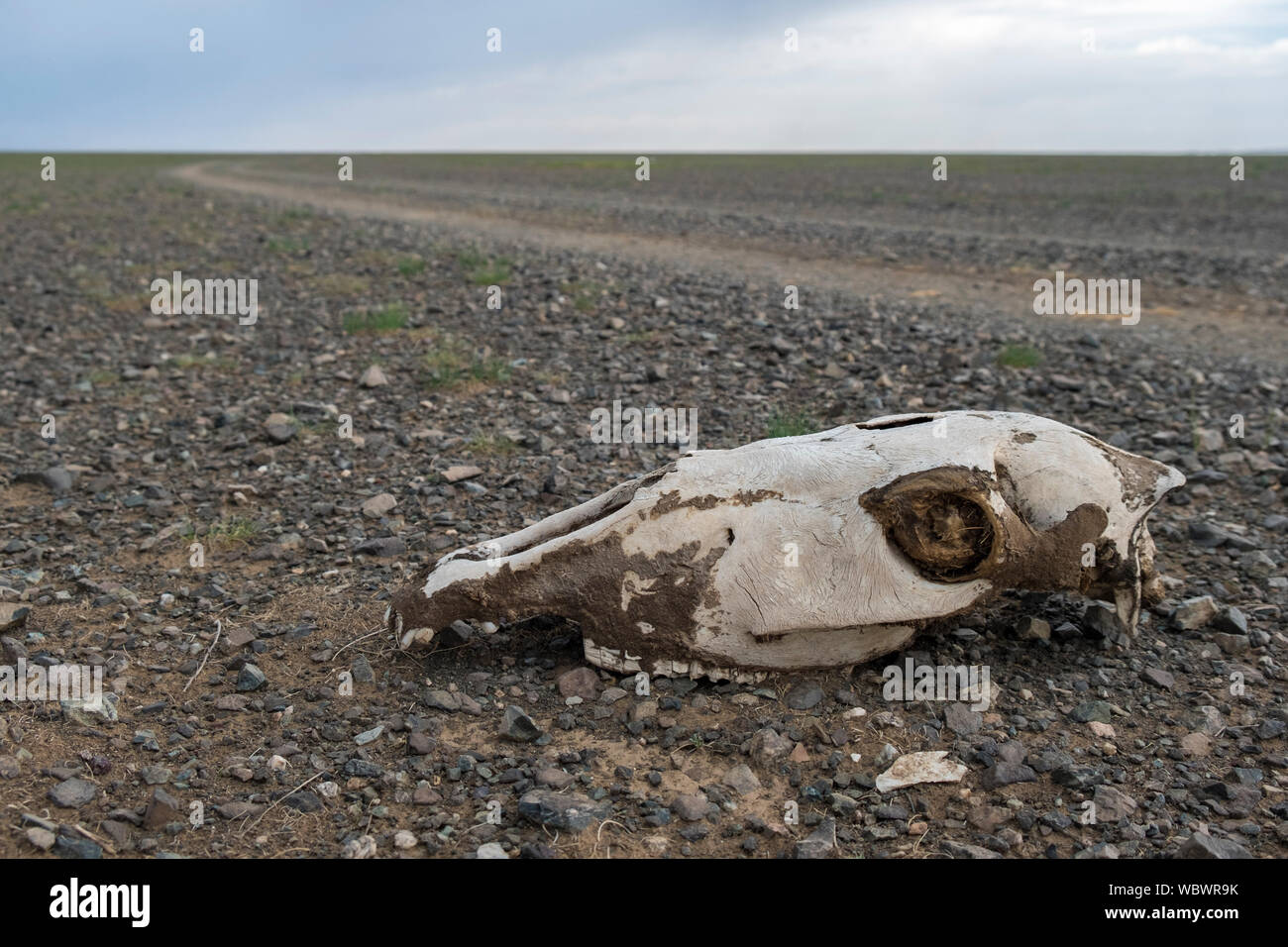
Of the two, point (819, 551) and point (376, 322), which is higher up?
point (376, 322)

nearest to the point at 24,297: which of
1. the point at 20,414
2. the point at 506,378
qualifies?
the point at 20,414

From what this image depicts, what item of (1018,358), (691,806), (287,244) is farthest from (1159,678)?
(287,244)

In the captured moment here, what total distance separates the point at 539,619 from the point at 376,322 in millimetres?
6839

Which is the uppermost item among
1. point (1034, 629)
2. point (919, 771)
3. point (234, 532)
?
point (234, 532)

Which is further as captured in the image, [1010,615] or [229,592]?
[229,592]

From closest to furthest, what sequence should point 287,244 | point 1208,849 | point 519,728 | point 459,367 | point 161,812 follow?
point 1208,849 → point 161,812 → point 519,728 → point 459,367 → point 287,244

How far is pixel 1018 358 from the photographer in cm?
1023

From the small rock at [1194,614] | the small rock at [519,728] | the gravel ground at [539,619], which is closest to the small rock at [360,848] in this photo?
the gravel ground at [539,619]

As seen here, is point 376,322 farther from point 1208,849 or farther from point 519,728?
point 1208,849

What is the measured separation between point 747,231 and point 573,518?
1769cm

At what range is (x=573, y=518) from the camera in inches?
202

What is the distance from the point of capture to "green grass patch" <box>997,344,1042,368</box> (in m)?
10.2

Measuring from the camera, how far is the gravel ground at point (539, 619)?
409 centimetres

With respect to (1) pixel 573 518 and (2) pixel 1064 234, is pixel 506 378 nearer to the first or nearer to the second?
(1) pixel 573 518
